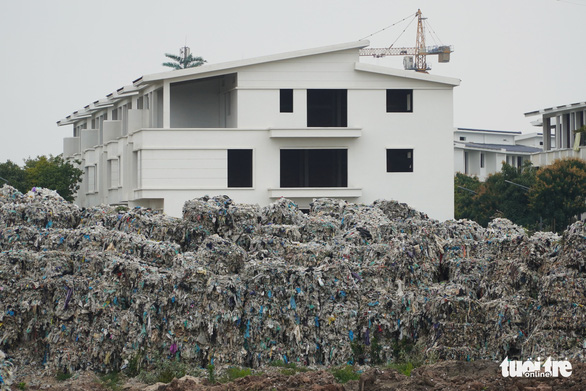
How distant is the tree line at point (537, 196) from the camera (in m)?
48.1

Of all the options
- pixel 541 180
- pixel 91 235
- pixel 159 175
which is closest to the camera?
pixel 91 235

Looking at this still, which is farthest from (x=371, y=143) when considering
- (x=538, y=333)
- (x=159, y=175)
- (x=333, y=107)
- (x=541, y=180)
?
(x=538, y=333)

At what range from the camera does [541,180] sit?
159 feet

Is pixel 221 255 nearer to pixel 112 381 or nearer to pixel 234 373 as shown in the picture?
pixel 234 373

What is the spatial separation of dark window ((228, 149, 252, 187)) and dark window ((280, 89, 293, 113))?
242 centimetres

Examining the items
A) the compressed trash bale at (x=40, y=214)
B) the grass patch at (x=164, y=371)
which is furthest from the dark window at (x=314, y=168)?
the grass patch at (x=164, y=371)

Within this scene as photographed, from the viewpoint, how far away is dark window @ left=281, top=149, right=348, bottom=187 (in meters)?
37.3

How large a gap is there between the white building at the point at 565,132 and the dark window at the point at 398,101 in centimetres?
1754

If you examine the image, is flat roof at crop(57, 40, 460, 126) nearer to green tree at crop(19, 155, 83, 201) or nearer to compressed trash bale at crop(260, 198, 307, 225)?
green tree at crop(19, 155, 83, 201)

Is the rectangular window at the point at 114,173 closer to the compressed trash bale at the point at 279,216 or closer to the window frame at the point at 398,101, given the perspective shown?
the window frame at the point at 398,101

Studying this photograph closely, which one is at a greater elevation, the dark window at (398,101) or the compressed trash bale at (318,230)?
the dark window at (398,101)

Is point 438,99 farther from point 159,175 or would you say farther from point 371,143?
point 159,175

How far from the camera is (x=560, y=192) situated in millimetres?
48000

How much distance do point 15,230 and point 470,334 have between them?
7.21 m
